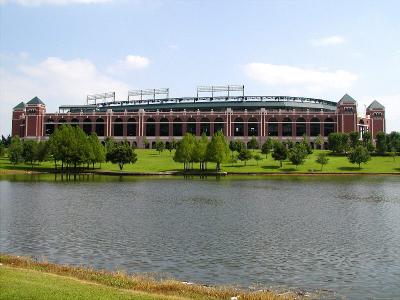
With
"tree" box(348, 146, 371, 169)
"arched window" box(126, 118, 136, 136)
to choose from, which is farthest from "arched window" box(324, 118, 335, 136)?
"arched window" box(126, 118, 136, 136)

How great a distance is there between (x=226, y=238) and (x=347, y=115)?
143898mm

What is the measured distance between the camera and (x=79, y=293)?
16.5 meters

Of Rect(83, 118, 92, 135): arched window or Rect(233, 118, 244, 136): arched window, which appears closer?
Rect(233, 118, 244, 136): arched window

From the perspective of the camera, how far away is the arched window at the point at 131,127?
589 ft

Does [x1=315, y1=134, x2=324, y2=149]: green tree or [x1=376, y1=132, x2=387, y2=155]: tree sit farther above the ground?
[x1=315, y1=134, x2=324, y2=149]: green tree

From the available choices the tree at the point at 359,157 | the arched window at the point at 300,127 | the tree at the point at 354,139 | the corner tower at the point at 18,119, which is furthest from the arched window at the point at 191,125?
the tree at the point at 359,157

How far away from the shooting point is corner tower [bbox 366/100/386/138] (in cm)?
18075

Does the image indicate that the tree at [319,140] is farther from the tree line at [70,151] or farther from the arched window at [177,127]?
the tree line at [70,151]

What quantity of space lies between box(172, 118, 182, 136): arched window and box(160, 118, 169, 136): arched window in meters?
2.43

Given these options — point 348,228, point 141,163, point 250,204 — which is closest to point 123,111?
point 141,163

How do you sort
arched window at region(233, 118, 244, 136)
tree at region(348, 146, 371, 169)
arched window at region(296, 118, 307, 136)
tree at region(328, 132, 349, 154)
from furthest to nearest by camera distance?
Result: arched window at region(233, 118, 244, 136)
arched window at region(296, 118, 307, 136)
tree at region(328, 132, 349, 154)
tree at region(348, 146, 371, 169)

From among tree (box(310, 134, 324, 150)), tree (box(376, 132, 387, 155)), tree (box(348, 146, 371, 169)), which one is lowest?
tree (box(348, 146, 371, 169))

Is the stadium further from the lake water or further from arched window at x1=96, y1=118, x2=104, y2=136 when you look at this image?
the lake water

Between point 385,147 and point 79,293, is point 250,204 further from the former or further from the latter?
point 385,147
